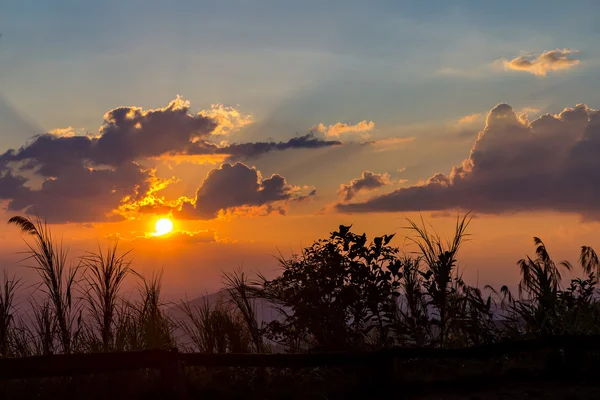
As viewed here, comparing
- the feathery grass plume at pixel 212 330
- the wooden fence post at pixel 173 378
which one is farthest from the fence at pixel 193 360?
the feathery grass plume at pixel 212 330

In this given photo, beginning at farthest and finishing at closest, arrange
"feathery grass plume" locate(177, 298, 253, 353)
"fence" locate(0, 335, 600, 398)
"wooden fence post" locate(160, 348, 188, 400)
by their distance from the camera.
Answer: "feathery grass plume" locate(177, 298, 253, 353)
"wooden fence post" locate(160, 348, 188, 400)
"fence" locate(0, 335, 600, 398)

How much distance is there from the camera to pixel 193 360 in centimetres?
862

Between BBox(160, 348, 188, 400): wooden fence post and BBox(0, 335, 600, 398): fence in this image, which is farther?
BBox(160, 348, 188, 400): wooden fence post

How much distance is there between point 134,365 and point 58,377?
1397 millimetres

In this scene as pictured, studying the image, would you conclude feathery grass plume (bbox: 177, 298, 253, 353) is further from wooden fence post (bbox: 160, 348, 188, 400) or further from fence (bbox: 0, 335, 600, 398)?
wooden fence post (bbox: 160, 348, 188, 400)

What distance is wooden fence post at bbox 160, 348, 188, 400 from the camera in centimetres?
845

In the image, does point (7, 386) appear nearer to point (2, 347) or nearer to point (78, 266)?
point (2, 347)

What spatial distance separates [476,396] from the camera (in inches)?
356

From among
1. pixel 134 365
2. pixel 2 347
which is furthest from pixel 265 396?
pixel 2 347

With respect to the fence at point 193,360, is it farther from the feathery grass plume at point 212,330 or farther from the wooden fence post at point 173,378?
the feathery grass plume at point 212,330

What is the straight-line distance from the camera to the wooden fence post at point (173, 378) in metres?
8.45


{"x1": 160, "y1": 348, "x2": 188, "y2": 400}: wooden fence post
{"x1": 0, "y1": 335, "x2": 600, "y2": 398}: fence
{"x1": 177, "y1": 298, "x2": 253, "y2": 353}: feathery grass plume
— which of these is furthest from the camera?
{"x1": 177, "y1": 298, "x2": 253, "y2": 353}: feathery grass plume

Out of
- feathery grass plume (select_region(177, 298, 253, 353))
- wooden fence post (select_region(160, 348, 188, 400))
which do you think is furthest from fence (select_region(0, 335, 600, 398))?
feathery grass plume (select_region(177, 298, 253, 353))

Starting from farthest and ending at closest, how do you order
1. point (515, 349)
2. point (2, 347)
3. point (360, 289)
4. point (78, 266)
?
point (78, 266) → point (360, 289) → point (2, 347) → point (515, 349)
